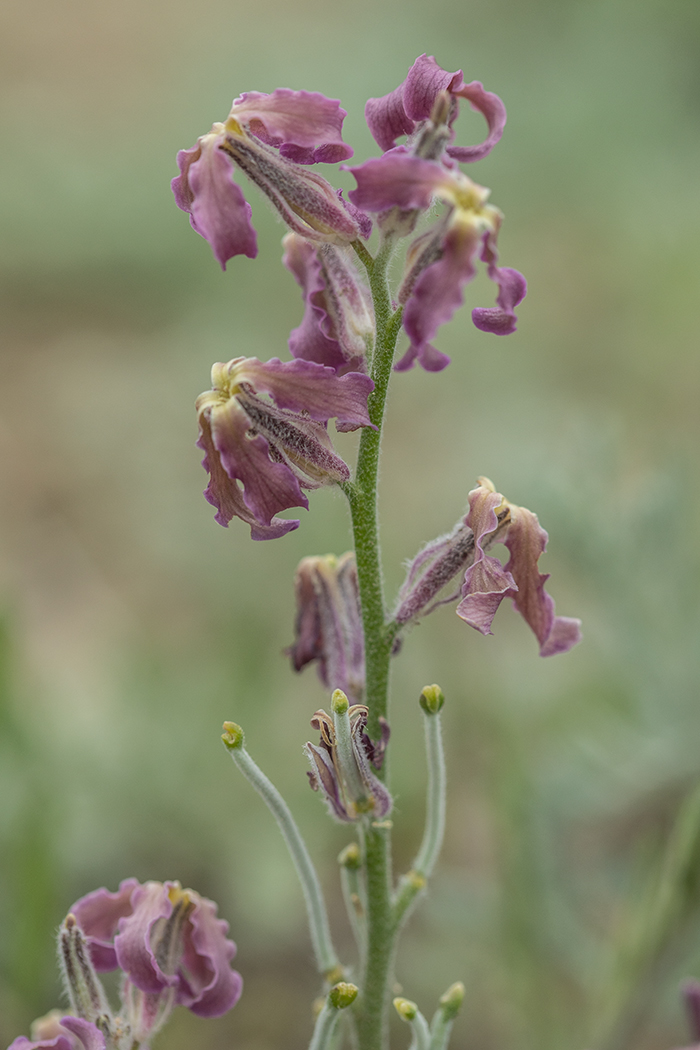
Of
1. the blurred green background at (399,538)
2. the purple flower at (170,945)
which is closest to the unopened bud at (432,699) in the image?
the purple flower at (170,945)

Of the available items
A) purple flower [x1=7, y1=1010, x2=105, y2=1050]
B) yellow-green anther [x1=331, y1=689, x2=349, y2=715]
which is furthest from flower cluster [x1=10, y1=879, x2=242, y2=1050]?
yellow-green anther [x1=331, y1=689, x2=349, y2=715]

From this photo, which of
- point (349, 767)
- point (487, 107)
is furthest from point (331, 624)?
point (487, 107)

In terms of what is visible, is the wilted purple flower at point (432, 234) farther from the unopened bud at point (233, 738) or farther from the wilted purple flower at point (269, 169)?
the unopened bud at point (233, 738)

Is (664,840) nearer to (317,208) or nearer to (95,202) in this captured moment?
(317,208)

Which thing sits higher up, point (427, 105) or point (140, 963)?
point (427, 105)

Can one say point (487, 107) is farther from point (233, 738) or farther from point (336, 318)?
point (233, 738)
